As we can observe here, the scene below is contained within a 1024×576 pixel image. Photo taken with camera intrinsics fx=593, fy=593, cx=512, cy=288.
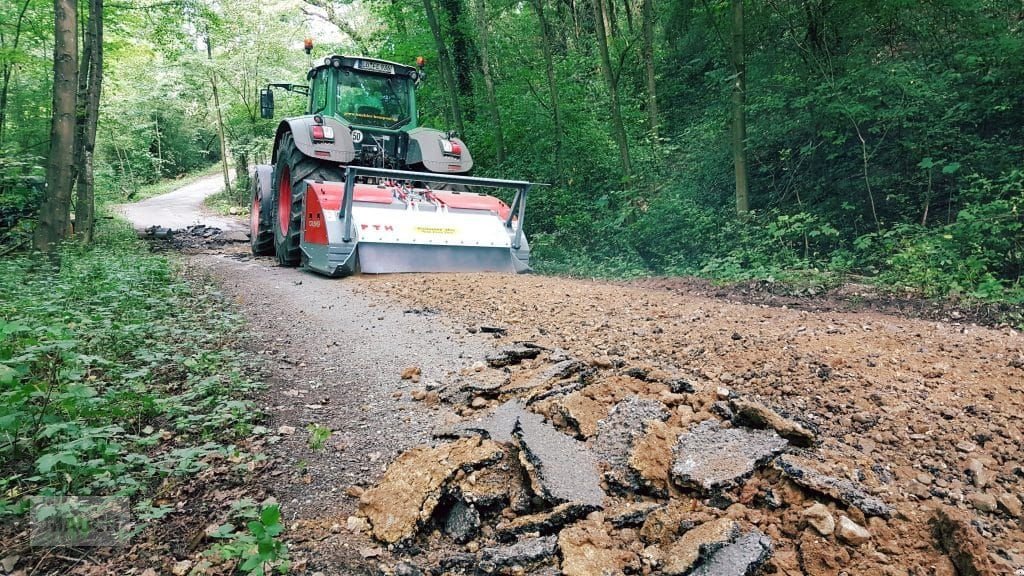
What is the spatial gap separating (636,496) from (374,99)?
26.0 feet

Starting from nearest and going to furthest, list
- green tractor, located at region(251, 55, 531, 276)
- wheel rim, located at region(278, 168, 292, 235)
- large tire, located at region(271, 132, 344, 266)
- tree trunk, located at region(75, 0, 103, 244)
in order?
green tractor, located at region(251, 55, 531, 276), large tire, located at region(271, 132, 344, 266), wheel rim, located at region(278, 168, 292, 235), tree trunk, located at region(75, 0, 103, 244)

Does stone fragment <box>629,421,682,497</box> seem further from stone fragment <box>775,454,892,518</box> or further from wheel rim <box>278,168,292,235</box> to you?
wheel rim <box>278,168,292,235</box>

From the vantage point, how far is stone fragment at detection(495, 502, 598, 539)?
76.8 inches

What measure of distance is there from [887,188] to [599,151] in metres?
4.83

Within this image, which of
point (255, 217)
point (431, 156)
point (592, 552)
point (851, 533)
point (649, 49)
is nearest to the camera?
point (851, 533)

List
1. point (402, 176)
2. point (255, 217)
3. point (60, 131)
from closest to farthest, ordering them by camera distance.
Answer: point (402, 176) < point (60, 131) < point (255, 217)

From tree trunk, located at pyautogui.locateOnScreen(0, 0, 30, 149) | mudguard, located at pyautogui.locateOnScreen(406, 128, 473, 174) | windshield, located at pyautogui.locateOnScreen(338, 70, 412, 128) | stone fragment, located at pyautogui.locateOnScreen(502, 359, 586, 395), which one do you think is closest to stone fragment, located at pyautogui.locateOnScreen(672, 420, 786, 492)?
stone fragment, located at pyautogui.locateOnScreen(502, 359, 586, 395)

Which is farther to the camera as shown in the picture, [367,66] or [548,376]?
[367,66]

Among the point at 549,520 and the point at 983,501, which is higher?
the point at 983,501

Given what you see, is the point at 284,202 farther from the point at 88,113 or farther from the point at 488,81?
the point at 88,113

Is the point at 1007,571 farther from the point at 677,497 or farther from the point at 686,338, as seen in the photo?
the point at 686,338

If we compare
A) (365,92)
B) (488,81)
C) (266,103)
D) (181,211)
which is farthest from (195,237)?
(181,211)

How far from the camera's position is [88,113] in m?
10.9

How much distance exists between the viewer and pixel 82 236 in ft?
36.3
